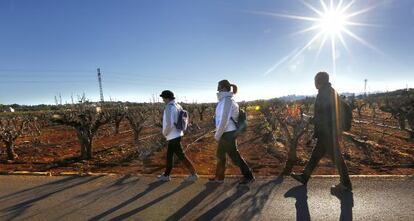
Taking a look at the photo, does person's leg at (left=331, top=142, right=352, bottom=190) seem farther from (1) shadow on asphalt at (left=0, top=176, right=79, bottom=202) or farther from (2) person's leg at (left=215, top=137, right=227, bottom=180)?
(1) shadow on asphalt at (left=0, top=176, right=79, bottom=202)

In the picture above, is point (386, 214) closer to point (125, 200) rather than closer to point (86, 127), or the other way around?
point (125, 200)

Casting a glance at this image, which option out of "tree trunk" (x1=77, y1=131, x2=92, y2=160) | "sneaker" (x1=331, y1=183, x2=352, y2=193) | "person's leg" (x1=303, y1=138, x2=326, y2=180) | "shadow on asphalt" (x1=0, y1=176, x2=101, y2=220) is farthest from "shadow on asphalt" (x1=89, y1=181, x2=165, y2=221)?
"tree trunk" (x1=77, y1=131, x2=92, y2=160)

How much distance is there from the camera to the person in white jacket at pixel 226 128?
661 cm

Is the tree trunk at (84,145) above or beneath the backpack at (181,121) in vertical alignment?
beneath

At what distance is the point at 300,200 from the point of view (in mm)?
5707

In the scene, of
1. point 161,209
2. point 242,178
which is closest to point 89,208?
point 161,209

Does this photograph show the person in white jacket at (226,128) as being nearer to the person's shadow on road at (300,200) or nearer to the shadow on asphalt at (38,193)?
the person's shadow on road at (300,200)

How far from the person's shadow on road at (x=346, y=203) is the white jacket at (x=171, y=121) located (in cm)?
275

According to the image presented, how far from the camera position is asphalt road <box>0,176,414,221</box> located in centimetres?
523

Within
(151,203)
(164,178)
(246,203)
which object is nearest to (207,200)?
(246,203)

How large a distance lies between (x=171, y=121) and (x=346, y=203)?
122 inches

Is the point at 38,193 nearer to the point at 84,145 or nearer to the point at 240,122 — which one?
the point at 240,122

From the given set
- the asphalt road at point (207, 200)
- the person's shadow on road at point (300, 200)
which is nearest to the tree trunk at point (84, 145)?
the asphalt road at point (207, 200)

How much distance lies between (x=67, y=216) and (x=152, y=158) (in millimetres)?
5724
